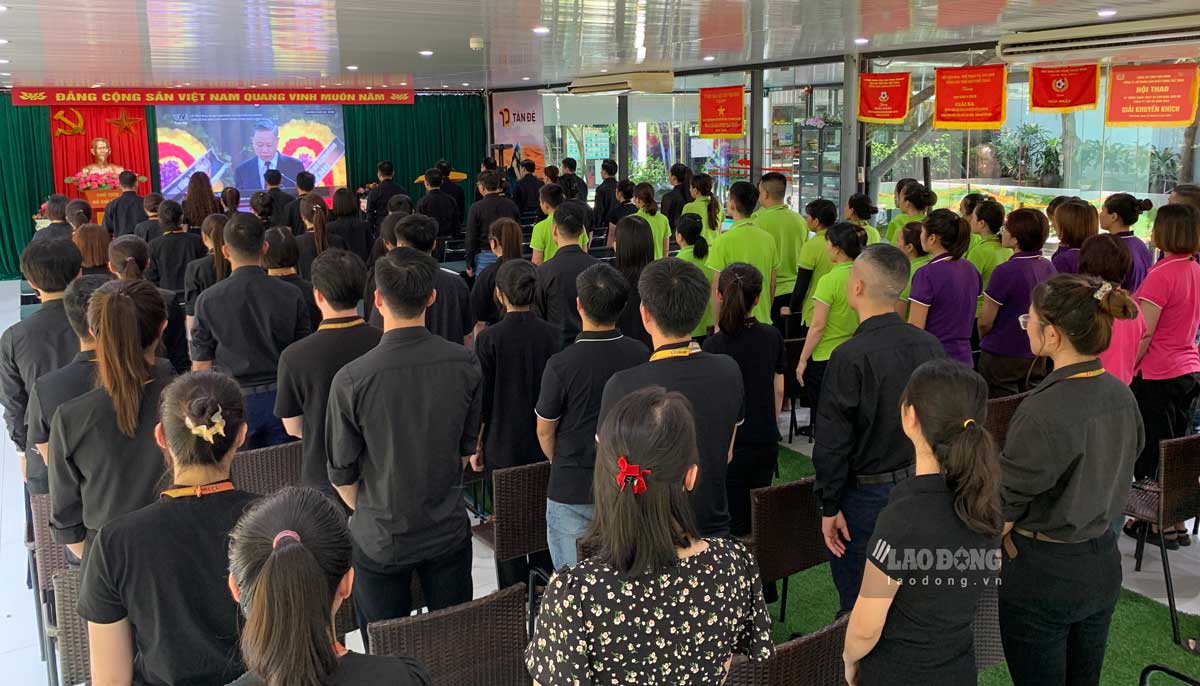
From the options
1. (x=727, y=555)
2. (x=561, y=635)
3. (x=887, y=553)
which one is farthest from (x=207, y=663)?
(x=887, y=553)

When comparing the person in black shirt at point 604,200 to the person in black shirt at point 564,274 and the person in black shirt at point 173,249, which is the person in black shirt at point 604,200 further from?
the person in black shirt at point 564,274

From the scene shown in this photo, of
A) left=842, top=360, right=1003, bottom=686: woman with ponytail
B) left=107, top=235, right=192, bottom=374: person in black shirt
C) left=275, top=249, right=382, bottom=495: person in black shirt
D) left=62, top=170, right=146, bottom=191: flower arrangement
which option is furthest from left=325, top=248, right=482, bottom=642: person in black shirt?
left=62, top=170, right=146, bottom=191: flower arrangement

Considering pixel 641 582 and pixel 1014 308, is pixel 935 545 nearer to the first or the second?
pixel 641 582

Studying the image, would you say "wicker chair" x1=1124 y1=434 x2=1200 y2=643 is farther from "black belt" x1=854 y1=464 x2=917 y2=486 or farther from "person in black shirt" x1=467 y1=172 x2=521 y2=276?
"person in black shirt" x1=467 y1=172 x2=521 y2=276

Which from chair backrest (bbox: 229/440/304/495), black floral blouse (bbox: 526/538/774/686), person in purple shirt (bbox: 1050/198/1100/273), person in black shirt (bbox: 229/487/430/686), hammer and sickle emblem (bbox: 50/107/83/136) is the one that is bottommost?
chair backrest (bbox: 229/440/304/495)

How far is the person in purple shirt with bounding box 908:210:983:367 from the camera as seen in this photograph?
4781 mm

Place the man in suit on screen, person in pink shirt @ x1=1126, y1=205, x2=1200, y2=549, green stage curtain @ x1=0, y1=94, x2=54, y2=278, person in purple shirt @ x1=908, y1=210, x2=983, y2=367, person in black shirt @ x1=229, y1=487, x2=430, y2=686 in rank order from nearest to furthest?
1. person in black shirt @ x1=229, y1=487, x2=430, y2=686
2. person in pink shirt @ x1=1126, y1=205, x2=1200, y2=549
3. person in purple shirt @ x1=908, y1=210, x2=983, y2=367
4. green stage curtain @ x1=0, y1=94, x2=54, y2=278
5. the man in suit on screen

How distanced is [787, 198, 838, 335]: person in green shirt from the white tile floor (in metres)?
2.33

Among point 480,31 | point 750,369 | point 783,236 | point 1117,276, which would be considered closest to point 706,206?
point 783,236

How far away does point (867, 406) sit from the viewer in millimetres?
2900

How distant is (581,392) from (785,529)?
3.10ft

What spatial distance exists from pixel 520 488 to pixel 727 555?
1796 mm

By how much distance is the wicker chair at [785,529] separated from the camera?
326cm

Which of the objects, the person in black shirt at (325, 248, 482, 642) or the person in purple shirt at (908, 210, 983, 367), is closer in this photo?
the person in black shirt at (325, 248, 482, 642)
